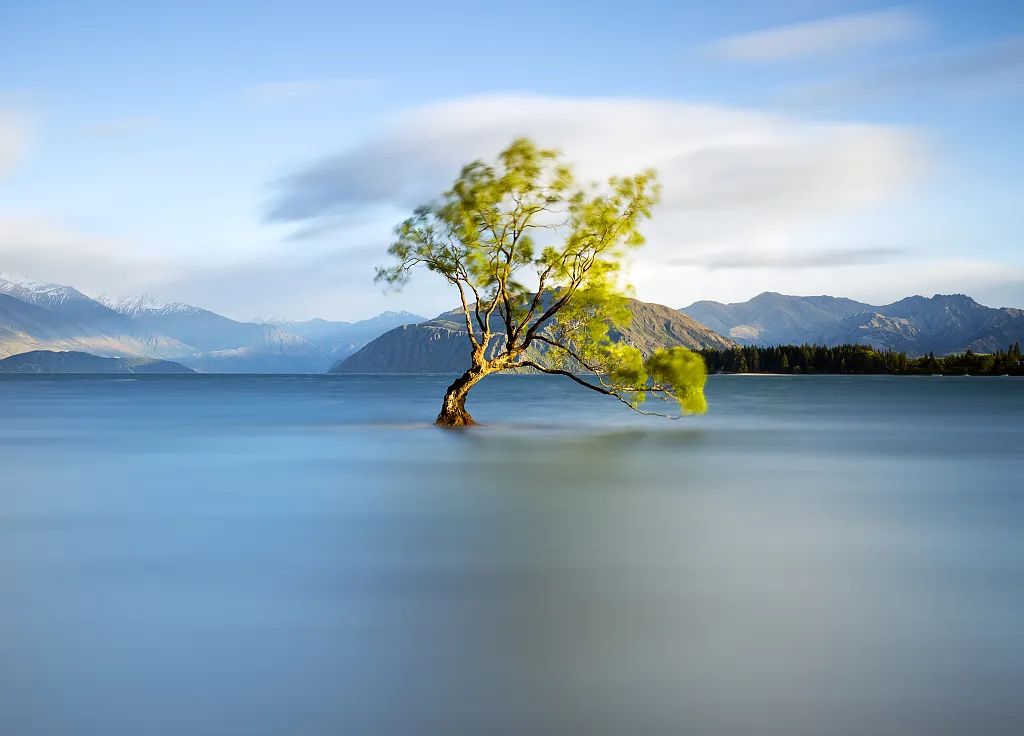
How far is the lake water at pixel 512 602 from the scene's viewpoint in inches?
341

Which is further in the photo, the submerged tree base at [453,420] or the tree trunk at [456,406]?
the submerged tree base at [453,420]

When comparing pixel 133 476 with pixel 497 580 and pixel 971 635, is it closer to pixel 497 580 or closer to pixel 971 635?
pixel 497 580

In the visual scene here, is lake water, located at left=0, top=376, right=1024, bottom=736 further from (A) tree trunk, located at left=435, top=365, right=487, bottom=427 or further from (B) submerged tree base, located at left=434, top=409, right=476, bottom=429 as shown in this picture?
(B) submerged tree base, located at left=434, top=409, right=476, bottom=429

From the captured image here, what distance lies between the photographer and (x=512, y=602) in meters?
12.8

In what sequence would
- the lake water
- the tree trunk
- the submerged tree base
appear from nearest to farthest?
the lake water
the tree trunk
the submerged tree base

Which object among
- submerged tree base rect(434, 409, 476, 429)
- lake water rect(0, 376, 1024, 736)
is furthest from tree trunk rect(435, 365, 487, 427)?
lake water rect(0, 376, 1024, 736)

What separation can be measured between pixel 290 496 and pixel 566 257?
82.3ft

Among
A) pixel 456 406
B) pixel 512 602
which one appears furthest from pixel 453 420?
pixel 512 602

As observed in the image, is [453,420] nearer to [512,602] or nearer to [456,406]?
[456,406]

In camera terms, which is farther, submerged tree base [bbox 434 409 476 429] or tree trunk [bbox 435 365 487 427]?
submerged tree base [bbox 434 409 476 429]

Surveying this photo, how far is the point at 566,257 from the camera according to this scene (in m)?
46.8

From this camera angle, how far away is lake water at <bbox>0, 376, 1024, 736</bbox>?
8.67 m

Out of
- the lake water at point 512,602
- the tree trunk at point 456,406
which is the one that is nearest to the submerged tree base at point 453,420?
the tree trunk at point 456,406

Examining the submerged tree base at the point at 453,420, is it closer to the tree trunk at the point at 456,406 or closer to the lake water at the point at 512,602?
the tree trunk at the point at 456,406
